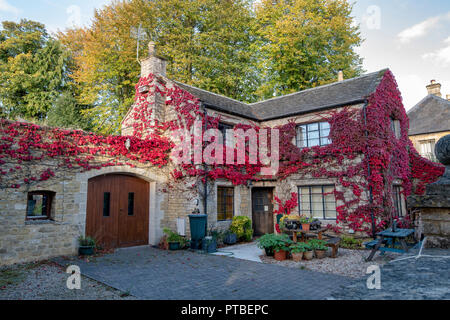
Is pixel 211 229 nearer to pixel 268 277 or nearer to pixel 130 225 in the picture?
pixel 130 225

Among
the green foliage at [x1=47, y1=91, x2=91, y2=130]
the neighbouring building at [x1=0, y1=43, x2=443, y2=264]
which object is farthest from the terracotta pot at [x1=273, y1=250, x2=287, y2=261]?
the green foliage at [x1=47, y1=91, x2=91, y2=130]

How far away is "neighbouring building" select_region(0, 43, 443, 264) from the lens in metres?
8.37

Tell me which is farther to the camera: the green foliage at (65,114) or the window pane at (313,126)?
the green foliage at (65,114)

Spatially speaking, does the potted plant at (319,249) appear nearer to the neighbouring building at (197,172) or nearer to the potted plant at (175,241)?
the neighbouring building at (197,172)

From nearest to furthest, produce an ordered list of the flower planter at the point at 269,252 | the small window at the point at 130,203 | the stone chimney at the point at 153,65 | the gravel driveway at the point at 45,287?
the gravel driveway at the point at 45,287 → the flower planter at the point at 269,252 → the small window at the point at 130,203 → the stone chimney at the point at 153,65

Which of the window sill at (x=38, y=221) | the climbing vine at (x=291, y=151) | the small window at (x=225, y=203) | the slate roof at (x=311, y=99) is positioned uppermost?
the slate roof at (x=311, y=99)

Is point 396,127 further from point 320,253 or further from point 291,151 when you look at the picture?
point 320,253

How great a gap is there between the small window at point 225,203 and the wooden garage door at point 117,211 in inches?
Answer: 115

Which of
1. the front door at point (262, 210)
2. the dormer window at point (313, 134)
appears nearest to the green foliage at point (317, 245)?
the front door at point (262, 210)

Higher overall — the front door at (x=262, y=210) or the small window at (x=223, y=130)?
the small window at (x=223, y=130)

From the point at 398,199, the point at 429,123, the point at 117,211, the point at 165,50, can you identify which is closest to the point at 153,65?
the point at 117,211

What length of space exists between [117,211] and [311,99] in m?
9.97

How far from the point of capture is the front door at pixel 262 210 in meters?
13.4
